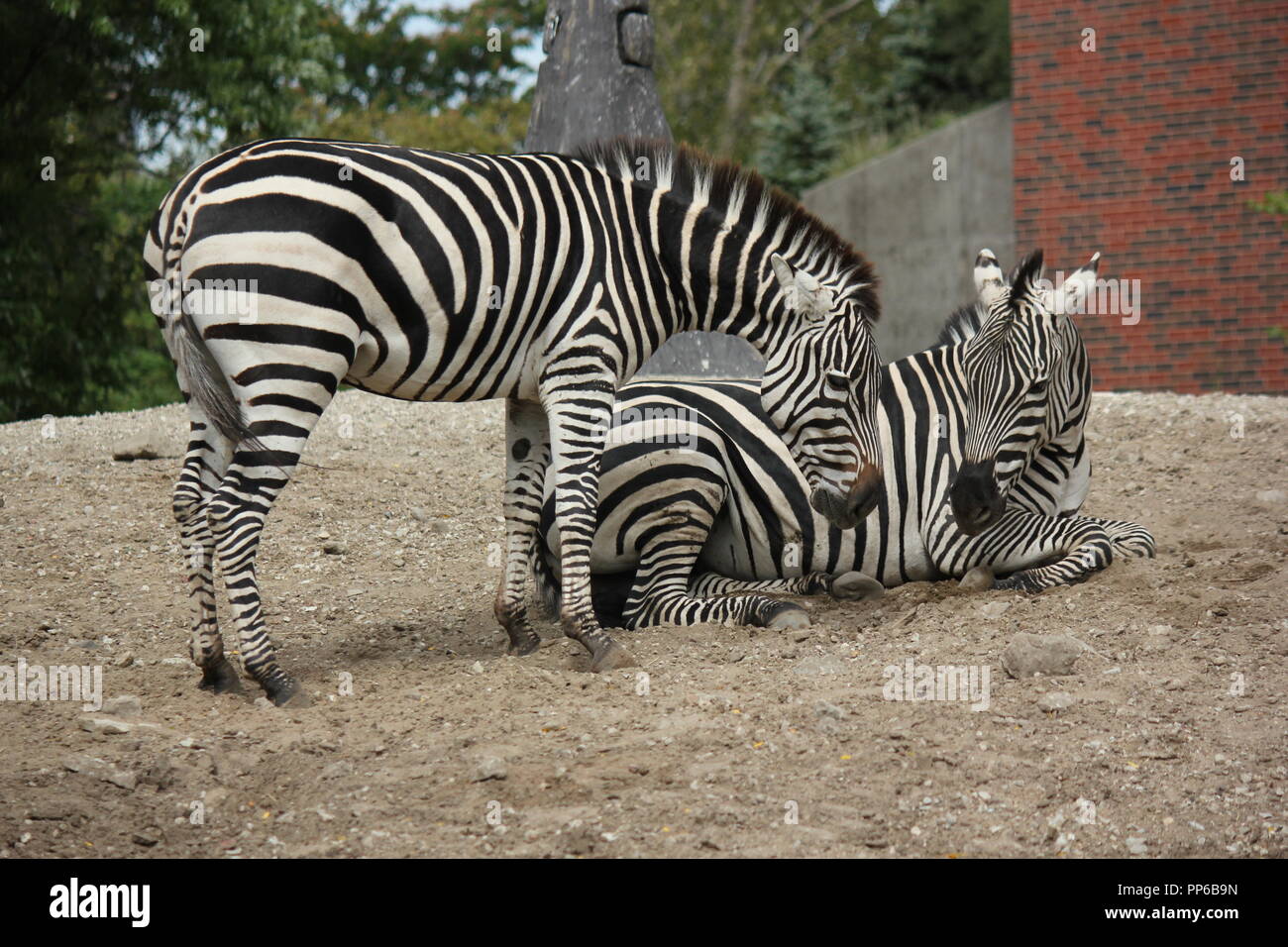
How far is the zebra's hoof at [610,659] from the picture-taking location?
17.7 feet

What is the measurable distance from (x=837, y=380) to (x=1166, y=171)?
11704 millimetres

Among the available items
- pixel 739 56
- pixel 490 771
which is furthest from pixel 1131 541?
pixel 739 56

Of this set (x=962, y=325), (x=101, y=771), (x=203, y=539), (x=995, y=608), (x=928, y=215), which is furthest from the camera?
(x=928, y=215)

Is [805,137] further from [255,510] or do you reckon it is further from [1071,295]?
[255,510]

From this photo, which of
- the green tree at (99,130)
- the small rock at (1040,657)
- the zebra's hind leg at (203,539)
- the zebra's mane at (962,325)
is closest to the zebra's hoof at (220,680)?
the zebra's hind leg at (203,539)

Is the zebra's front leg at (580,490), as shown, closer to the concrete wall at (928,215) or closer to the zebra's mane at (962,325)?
the zebra's mane at (962,325)

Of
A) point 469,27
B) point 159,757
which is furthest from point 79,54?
point 469,27

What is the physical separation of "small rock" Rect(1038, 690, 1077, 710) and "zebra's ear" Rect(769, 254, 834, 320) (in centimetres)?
195

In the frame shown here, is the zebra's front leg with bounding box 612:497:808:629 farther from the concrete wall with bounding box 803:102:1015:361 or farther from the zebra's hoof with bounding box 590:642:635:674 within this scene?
the concrete wall with bounding box 803:102:1015:361

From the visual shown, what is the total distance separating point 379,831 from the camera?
3.92 meters

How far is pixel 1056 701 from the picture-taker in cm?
470

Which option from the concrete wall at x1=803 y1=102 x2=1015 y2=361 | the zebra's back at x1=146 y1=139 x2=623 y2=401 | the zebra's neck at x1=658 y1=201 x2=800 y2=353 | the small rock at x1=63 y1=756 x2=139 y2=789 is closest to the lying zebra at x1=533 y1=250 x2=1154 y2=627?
the zebra's neck at x1=658 y1=201 x2=800 y2=353

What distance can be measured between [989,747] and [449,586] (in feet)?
12.3

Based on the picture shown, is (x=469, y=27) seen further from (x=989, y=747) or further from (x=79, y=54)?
(x=989, y=747)
